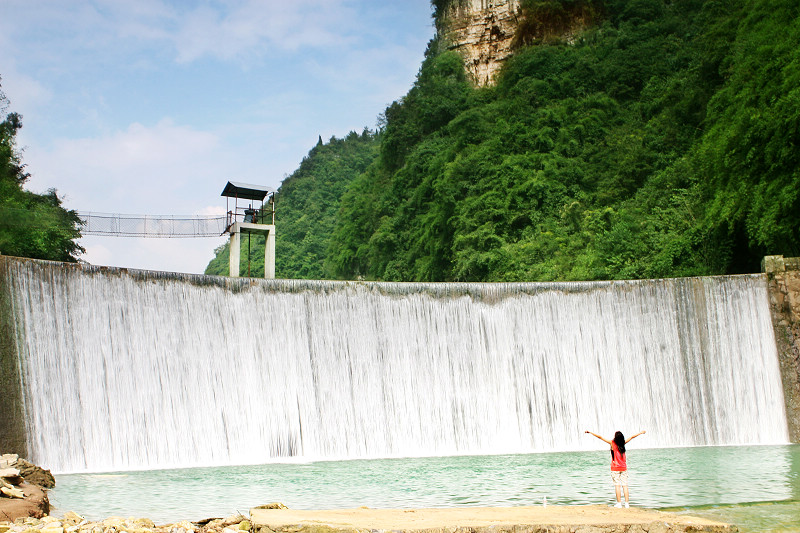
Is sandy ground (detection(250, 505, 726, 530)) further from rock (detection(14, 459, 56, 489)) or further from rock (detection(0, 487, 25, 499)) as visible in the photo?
rock (detection(14, 459, 56, 489))

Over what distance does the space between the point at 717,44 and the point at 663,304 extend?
36.7ft

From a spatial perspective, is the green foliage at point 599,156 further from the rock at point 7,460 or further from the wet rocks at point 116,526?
the rock at point 7,460

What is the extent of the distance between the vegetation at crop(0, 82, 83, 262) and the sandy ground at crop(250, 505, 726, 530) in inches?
701

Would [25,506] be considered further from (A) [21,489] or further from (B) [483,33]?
(B) [483,33]

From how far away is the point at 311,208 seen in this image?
193ft

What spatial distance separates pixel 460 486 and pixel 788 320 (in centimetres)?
1023

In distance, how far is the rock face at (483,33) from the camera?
141 feet

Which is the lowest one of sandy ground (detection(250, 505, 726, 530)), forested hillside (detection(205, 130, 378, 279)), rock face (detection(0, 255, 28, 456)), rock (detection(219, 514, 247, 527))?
sandy ground (detection(250, 505, 726, 530))

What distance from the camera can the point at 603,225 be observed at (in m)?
26.9

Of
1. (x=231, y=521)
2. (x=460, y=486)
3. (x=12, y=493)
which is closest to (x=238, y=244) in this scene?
(x=460, y=486)

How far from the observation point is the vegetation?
22234mm

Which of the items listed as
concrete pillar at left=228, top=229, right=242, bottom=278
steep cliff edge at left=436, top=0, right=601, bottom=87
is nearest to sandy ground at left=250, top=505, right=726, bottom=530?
concrete pillar at left=228, top=229, right=242, bottom=278

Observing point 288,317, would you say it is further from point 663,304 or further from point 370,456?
point 663,304

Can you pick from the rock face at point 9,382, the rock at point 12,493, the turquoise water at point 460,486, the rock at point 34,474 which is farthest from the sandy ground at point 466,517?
the rock face at point 9,382
